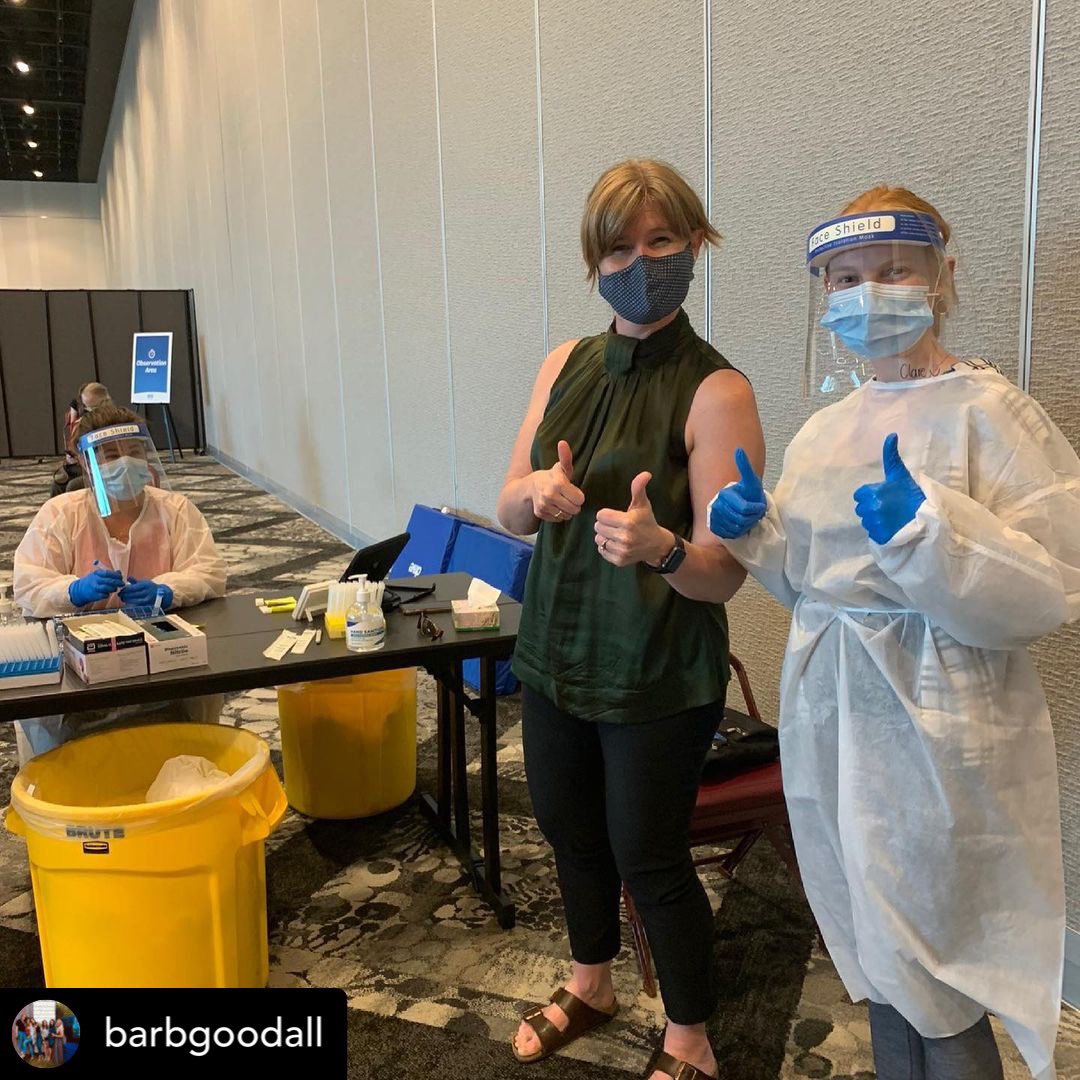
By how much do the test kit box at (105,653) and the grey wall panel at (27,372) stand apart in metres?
11.0

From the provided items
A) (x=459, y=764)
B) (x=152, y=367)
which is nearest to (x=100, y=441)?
(x=459, y=764)

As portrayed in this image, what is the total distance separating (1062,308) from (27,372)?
12073mm

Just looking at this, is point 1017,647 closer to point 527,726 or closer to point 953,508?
point 953,508

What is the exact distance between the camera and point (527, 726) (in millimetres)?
1632

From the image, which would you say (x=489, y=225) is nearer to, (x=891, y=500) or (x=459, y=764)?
(x=459, y=764)

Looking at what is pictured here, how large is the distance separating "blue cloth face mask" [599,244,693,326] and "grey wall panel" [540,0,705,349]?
4.36 feet

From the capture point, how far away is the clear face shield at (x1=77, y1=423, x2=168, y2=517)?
2.16 meters

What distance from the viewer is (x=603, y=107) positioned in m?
3.09

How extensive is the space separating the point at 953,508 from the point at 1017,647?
0.66 feet

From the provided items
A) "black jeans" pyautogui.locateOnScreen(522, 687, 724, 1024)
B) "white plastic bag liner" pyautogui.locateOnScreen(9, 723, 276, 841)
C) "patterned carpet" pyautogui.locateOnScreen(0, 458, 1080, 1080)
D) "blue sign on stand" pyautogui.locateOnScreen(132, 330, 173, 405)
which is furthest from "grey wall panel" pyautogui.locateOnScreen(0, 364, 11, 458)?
"black jeans" pyautogui.locateOnScreen(522, 687, 724, 1024)

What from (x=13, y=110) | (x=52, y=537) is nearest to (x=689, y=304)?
Answer: (x=52, y=537)

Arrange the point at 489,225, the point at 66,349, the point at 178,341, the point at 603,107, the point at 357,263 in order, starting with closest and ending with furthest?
the point at 603,107 < the point at 489,225 < the point at 357,263 < the point at 66,349 < the point at 178,341

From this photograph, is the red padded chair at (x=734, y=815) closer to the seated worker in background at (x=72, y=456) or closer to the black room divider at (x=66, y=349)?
the seated worker in background at (x=72, y=456)

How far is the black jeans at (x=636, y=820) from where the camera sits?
1.47 m
